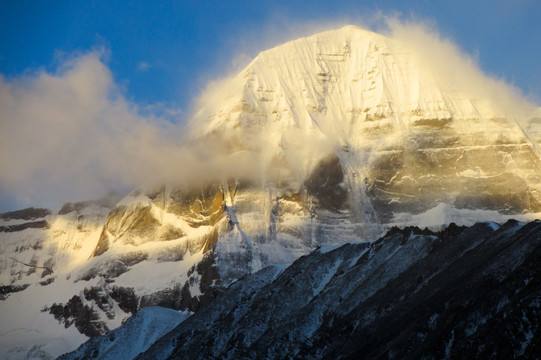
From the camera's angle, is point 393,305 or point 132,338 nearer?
point 393,305

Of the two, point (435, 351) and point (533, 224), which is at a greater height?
point (533, 224)

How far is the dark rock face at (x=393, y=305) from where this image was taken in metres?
98.4

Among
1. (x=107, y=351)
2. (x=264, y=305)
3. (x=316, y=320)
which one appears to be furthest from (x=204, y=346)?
(x=107, y=351)

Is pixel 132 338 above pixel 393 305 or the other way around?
above

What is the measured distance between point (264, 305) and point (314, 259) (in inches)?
670

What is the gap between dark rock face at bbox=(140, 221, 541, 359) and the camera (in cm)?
9838

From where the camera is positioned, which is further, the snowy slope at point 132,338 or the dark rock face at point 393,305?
the snowy slope at point 132,338

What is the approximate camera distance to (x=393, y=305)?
4877 inches

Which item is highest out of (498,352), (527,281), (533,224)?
(533,224)

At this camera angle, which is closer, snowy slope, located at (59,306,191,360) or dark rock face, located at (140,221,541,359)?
dark rock face, located at (140,221,541,359)

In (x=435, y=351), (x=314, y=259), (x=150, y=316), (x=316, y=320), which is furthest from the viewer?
(x=150, y=316)

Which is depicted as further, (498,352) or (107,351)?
(107,351)

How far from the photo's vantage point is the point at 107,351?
172 m

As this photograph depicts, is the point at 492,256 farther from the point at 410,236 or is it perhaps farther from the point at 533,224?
the point at 410,236
